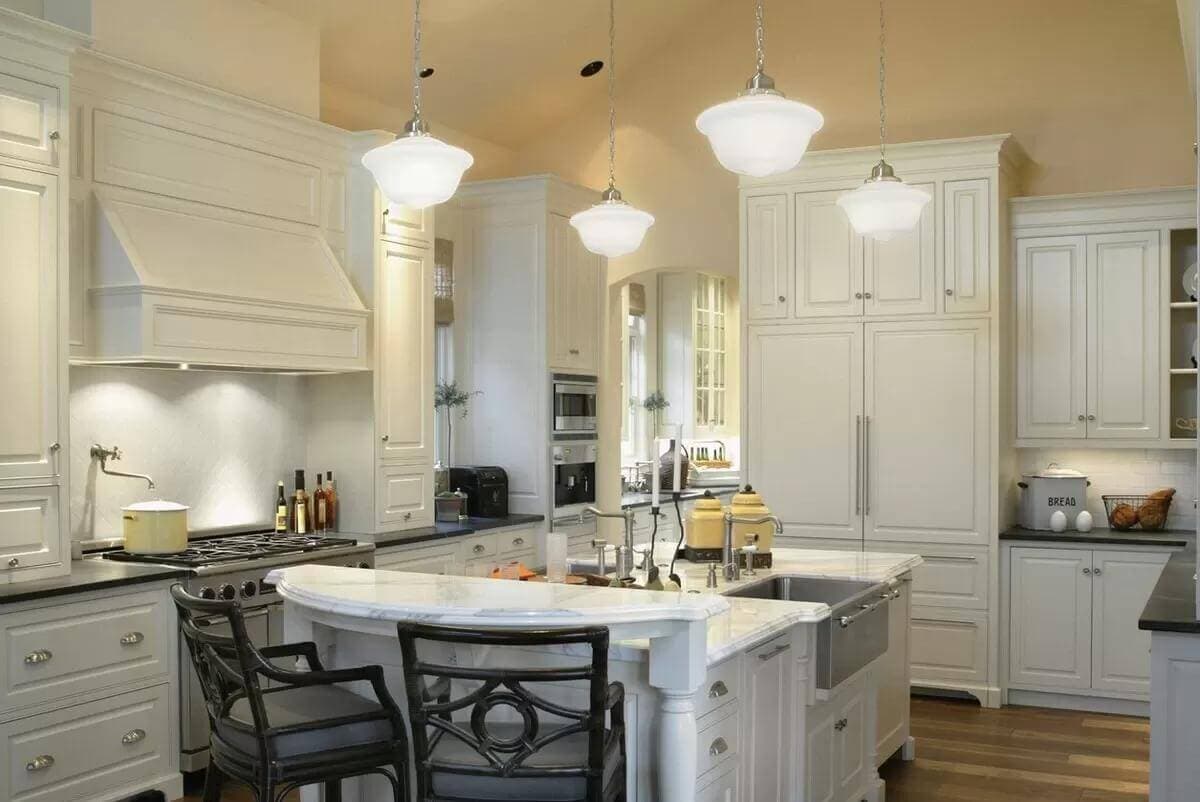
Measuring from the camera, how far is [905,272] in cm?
→ 636

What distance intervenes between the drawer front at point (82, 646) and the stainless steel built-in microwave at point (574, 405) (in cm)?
294

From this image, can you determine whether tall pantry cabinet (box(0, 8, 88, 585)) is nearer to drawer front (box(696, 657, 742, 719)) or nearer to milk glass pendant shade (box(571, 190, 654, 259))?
milk glass pendant shade (box(571, 190, 654, 259))

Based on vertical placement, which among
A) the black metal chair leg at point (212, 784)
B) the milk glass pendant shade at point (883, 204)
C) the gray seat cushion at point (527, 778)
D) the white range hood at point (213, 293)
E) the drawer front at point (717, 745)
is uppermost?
the milk glass pendant shade at point (883, 204)

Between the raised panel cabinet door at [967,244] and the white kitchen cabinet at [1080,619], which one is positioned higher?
the raised panel cabinet door at [967,244]

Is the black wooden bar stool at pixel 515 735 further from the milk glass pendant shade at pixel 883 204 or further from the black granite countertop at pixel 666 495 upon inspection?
the black granite countertop at pixel 666 495

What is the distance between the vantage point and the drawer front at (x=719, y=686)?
3.00 meters

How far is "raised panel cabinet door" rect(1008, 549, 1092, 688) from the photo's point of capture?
611 cm

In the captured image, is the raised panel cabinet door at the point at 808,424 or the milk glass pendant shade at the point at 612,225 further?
the raised panel cabinet door at the point at 808,424

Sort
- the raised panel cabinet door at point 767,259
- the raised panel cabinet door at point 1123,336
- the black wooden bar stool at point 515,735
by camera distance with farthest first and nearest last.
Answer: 1. the raised panel cabinet door at point 767,259
2. the raised panel cabinet door at point 1123,336
3. the black wooden bar stool at point 515,735

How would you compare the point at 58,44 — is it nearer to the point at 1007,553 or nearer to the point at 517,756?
the point at 517,756

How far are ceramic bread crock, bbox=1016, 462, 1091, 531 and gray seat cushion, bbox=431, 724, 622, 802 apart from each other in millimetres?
4434

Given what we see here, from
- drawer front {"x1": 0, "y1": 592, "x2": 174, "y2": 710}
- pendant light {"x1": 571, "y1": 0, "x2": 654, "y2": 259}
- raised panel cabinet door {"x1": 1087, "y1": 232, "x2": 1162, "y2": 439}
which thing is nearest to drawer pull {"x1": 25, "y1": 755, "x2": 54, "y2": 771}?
drawer front {"x1": 0, "y1": 592, "x2": 174, "y2": 710}

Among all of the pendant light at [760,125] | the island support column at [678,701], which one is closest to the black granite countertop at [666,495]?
the pendant light at [760,125]

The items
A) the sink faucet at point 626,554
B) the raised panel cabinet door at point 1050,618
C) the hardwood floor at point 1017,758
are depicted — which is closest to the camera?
the sink faucet at point 626,554
